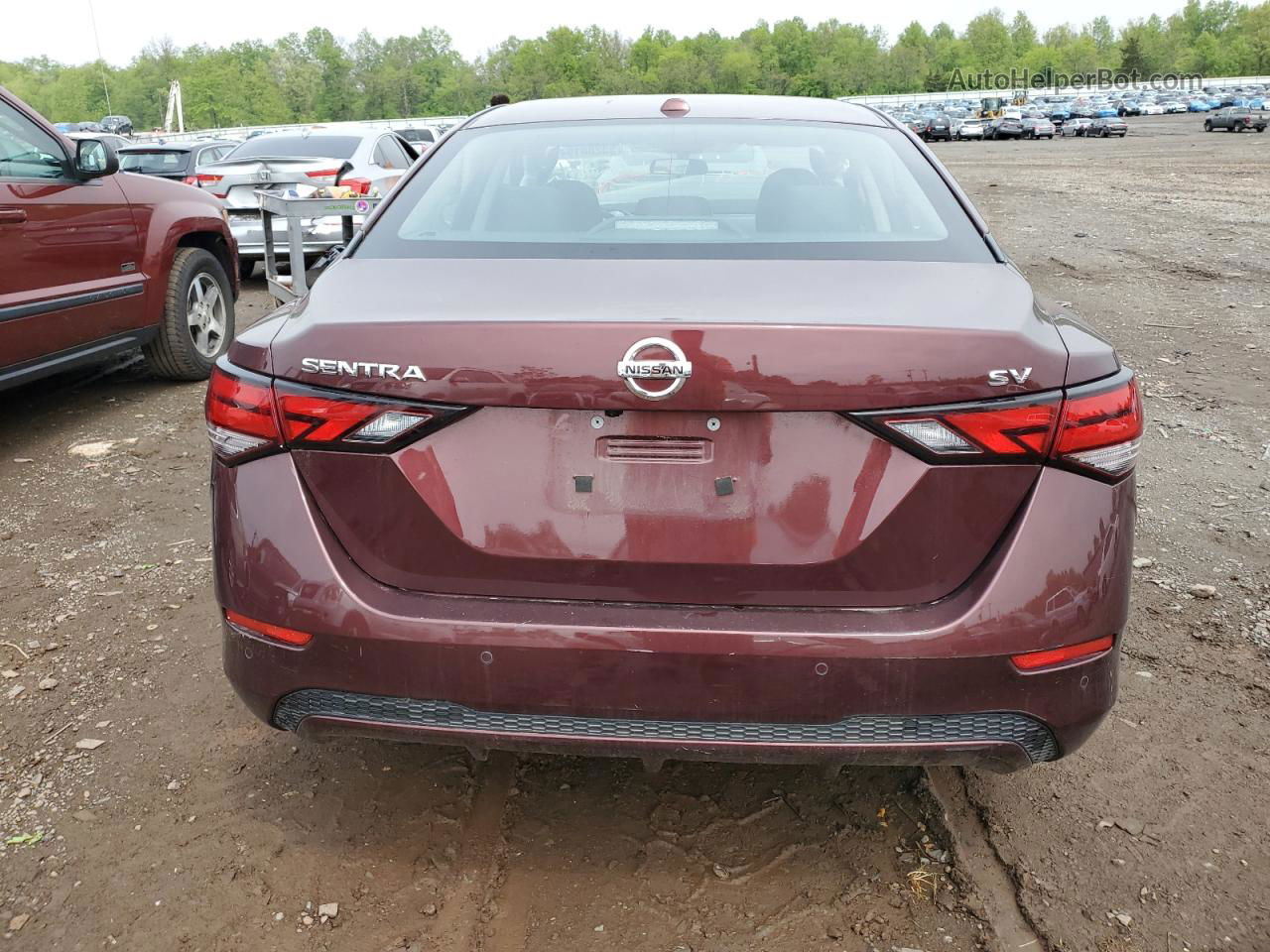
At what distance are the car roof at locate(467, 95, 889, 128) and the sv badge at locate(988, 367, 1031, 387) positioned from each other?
1534 mm

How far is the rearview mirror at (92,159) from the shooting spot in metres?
5.68

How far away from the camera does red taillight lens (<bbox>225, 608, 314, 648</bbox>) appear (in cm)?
221

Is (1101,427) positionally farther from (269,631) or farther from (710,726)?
(269,631)

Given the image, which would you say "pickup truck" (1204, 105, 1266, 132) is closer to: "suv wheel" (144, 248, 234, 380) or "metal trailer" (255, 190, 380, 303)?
"suv wheel" (144, 248, 234, 380)

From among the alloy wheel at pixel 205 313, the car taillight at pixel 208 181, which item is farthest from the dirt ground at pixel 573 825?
the car taillight at pixel 208 181

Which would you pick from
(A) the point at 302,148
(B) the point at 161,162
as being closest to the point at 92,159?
(A) the point at 302,148

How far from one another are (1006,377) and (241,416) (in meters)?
1.46

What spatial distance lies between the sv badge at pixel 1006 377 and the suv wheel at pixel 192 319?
19.0 feet

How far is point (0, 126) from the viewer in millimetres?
5379

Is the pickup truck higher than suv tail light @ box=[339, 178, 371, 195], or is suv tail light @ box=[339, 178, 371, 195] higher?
the pickup truck

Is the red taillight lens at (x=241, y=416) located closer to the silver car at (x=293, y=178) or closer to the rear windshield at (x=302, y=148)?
the silver car at (x=293, y=178)

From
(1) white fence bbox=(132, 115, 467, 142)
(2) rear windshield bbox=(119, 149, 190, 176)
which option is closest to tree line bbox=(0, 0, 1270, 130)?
(1) white fence bbox=(132, 115, 467, 142)

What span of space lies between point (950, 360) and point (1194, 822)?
151cm

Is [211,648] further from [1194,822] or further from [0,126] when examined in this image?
[0,126]
